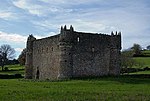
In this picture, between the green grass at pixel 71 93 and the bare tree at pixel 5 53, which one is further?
the bare tree at pixel 5 53

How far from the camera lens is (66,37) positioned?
5734cm

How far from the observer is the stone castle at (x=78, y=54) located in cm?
5734

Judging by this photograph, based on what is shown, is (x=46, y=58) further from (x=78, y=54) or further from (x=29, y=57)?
(x=29, y=57)

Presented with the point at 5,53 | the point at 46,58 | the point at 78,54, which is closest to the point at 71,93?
the point at 78,54

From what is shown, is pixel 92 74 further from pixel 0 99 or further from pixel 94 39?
pixel 0 99

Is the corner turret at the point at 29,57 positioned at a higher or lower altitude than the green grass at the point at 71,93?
higher

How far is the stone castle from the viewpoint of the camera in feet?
188

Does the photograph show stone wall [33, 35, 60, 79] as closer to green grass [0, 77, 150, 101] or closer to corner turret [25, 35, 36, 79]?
corner turret [25, 35, 36, 79]

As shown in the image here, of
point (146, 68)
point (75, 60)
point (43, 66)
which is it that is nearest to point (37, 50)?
point (43, 66)

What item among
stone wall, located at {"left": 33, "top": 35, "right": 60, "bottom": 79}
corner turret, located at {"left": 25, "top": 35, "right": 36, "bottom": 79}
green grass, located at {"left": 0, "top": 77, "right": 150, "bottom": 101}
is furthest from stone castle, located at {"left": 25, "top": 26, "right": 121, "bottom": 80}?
green grass, located at {"left": 0, "top": 77, "right": 150, "bottom": 101}

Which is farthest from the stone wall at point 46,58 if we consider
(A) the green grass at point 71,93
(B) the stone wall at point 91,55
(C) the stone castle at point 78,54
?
(A) the green grass at point 71,93

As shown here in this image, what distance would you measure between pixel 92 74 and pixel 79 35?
7019mm

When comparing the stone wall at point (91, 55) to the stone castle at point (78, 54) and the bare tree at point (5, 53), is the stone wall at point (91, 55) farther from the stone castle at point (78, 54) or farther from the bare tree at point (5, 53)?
the bare tree at point (5, 53)

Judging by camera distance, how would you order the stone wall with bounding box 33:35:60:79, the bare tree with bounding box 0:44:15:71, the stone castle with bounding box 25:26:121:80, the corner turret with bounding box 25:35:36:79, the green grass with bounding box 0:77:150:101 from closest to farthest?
the green grass with bounding box 0:77:150:101 → the stone castle with bounding box 25:26:121:80 → the stone wall with bounding box 33:35:60:79 → the corner turret with bounding box 25:35:36:79 → the bare tree with bounding box 0:44:15:71
